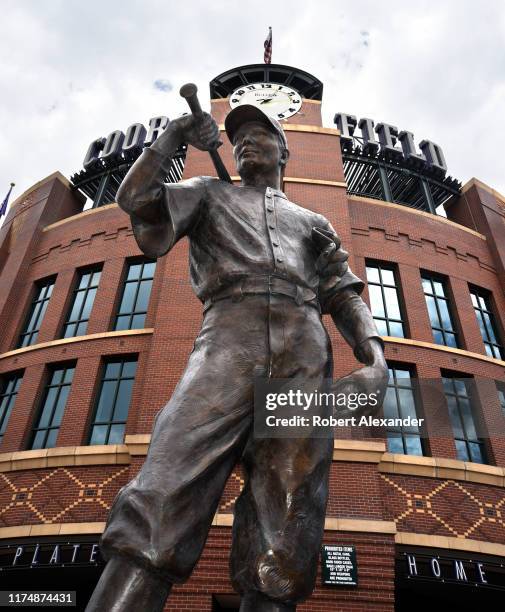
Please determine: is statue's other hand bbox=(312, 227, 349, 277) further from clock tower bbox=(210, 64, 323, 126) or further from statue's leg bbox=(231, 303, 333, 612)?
clock tower bbox=(210, 64, 323, 126)

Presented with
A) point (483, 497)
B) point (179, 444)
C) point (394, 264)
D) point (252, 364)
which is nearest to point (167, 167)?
point (252, 364)

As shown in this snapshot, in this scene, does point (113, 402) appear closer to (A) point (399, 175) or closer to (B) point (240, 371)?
(B) point (240, 371)

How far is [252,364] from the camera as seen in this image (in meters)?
2.20

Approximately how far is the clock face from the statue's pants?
60.5ft

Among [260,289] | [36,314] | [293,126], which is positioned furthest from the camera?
[293,126]

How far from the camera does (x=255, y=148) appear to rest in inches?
116

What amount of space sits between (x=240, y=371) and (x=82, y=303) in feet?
48.7

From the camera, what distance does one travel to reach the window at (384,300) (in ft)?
48.4

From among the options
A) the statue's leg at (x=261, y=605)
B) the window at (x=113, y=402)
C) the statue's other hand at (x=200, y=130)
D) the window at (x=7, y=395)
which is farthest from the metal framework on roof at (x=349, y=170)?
the statue's leg at (x=261, y=605)

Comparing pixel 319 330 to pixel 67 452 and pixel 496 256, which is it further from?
pixel 496 256

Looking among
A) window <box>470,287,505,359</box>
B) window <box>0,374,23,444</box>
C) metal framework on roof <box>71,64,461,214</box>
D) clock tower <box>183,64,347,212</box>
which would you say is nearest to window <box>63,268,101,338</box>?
window <box>0,374,23,444</box>

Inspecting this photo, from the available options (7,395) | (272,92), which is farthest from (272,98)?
(7,395)

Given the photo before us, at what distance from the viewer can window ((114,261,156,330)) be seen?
1505 centimetres

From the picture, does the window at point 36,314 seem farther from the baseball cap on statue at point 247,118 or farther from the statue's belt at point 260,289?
the statue's belt at point 260,289
